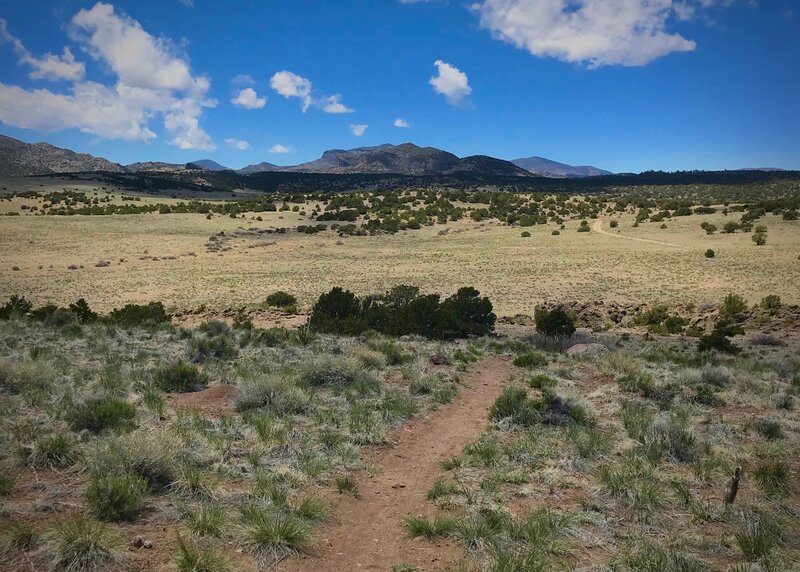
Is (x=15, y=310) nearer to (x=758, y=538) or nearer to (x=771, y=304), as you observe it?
(x=758, y=538)

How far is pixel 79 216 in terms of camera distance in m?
59.3

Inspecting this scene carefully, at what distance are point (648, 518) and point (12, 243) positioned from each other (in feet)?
169

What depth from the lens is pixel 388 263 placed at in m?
40.7

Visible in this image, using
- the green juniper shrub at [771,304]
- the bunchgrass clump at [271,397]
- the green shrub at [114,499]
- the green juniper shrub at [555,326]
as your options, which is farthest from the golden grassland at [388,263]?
the green shrub at [114,499]

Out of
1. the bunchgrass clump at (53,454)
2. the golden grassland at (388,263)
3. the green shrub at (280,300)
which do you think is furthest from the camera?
the golden grassland at (388,263)

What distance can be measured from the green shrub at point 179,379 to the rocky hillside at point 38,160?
162 metres

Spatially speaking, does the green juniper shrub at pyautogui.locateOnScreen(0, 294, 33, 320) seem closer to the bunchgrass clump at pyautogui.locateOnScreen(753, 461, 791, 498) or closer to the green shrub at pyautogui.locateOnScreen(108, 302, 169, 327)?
the green shrub at pyautogui.locateOnScreen(108, 302, 169, 327)

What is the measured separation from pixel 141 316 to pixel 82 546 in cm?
1904

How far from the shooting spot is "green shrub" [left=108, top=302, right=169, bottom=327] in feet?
66.6

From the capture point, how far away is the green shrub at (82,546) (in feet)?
14.1

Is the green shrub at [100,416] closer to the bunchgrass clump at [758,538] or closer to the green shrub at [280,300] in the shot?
the bunchgrass clump at [758,538]

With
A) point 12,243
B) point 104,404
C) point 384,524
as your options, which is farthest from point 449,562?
point 12,243

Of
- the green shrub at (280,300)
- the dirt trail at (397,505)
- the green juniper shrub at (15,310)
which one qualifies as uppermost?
the dirt trail at (397,505)

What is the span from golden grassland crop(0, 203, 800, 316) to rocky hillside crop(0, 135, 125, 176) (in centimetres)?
11481
